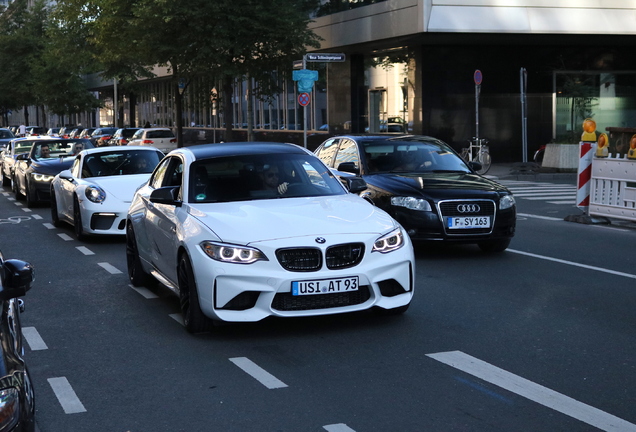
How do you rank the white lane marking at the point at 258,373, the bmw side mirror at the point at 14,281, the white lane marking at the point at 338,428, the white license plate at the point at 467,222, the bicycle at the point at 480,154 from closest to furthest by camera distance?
the bmw side mirror at the point at 14,281 < the white lane marking at the point at 338,428 < the white lane marking at the point at 258,373 < the white license plate at the point at 467,222 < the bicycle at the point at 480,154

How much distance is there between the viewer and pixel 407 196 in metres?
11.2

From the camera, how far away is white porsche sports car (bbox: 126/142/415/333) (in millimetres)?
6762

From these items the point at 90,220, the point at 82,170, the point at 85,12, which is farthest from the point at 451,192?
the point at 85,12

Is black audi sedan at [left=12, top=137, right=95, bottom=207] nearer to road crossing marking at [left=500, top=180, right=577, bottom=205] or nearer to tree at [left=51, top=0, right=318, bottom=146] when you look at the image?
road crossing marking at [left=500, top=180, right=577, bottom=205]

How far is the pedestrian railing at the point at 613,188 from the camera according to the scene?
14672 mm

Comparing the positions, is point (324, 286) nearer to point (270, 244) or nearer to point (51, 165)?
point (270, 244)

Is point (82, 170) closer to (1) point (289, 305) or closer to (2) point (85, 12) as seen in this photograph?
(1) point (289, 305)

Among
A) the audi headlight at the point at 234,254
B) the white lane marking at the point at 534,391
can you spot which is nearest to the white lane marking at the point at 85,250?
the audi headlight at the point at 234,254

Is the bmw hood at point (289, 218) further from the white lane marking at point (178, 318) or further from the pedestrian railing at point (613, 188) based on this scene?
the pedestrian railing at point (613, 188)

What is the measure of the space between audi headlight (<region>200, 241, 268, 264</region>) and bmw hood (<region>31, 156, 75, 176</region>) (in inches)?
541

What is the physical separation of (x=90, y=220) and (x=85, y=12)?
115ft

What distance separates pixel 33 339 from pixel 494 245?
6.19m

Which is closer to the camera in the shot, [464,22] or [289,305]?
[289,305]

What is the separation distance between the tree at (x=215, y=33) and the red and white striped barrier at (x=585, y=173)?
69.0 ft
